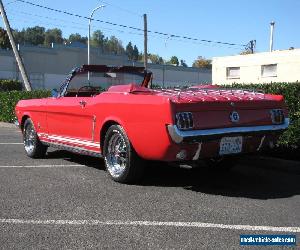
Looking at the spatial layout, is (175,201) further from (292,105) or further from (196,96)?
(292,105)

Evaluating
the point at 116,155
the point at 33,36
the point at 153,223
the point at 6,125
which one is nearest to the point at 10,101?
the point at 6,125

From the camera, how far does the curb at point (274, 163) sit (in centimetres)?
732

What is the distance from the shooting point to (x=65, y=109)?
7562 millimetres

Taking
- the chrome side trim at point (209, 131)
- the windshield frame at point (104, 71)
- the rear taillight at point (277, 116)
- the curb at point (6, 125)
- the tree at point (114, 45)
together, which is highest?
the tree at point (114, 45)

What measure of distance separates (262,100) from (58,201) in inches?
108

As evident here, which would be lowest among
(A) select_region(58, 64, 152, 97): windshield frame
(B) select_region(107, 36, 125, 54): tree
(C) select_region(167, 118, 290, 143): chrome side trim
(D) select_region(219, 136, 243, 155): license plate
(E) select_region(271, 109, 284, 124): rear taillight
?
(D) select_region(219, 136, 243, 155): license plate

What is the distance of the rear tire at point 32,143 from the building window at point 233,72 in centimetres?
3324

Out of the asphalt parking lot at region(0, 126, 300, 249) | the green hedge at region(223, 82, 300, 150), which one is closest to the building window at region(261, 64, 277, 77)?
the green hedge at region(223, 82, 300, 150)

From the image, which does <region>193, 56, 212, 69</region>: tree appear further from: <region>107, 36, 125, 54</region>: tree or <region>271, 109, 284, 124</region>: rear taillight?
<region>271, 109, 284, 124</region>: rear taillight

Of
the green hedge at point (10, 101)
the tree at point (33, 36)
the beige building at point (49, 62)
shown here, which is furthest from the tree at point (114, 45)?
the green hedge at point (10, 101)

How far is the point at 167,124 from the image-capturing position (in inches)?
215

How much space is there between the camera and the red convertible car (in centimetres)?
554

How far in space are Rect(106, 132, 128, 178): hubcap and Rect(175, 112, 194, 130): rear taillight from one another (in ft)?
3.59

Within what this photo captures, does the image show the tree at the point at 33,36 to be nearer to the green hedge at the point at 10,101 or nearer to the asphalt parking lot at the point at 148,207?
the green hedge at the point at 10,101
